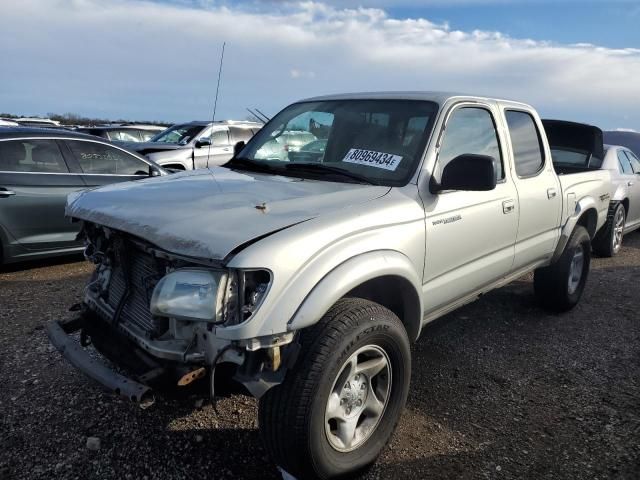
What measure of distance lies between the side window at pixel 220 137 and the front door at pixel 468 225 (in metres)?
8.78

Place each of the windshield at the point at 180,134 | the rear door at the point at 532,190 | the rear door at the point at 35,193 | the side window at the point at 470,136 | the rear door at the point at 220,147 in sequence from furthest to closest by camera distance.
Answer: the windshield at the point at 180,134 < the rear door at the point at 220,147 < the rear door at the point at 35,193 < the rear door at the point at 532,190 < the side window at the point at 470,136

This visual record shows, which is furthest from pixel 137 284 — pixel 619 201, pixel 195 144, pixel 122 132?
pixel 122 132

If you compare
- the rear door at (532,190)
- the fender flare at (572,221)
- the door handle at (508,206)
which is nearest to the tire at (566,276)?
the fender flare at (572,221)

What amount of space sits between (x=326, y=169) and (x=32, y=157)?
13.8 feet

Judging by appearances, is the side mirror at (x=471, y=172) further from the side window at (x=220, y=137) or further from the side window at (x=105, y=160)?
the side window at (x=220, y=137)

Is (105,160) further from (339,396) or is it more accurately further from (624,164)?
(624,164)

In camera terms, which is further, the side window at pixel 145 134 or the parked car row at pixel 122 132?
the side window at pixel 145 134

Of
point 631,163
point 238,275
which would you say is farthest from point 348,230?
point 631,163

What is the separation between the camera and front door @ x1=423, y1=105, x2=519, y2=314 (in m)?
3.02

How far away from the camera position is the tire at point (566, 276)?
15.5 ft

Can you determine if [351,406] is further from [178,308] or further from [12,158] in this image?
[12,158]

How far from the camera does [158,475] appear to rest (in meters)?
2.54

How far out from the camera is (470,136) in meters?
3.53

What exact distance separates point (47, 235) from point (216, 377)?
4.38 meters
